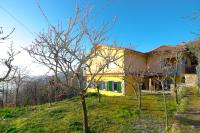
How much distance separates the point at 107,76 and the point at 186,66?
11.7 meters

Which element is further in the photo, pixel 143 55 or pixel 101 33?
pixel 143 55

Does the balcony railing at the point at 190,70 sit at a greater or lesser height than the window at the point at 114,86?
greater

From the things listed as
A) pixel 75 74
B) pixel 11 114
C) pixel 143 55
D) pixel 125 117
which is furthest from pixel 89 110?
pixel 143 55

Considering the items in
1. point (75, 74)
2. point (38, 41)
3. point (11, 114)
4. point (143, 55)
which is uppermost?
point (143, 55)

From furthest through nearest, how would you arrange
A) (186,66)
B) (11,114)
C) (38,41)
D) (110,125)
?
1. (186,66)
2. (11,114)
3. (110,125)
4. (38,41)

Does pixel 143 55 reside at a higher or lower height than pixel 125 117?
higher

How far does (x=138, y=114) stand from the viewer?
12352 mm

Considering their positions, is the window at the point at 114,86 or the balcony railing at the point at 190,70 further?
the balcony railing at the point at 190,70

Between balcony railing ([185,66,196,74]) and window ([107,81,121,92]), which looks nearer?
window ([107,81,121,92])

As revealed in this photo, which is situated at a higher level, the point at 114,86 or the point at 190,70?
the point at 190,70

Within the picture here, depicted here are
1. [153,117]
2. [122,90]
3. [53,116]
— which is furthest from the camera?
[122,90]

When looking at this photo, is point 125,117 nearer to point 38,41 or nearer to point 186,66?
point 38,41

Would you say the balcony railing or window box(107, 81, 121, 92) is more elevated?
the balcony railing

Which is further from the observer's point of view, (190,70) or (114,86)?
(190,70)
